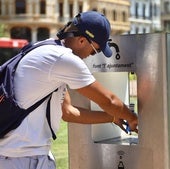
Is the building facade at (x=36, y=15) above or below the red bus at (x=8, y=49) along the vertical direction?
above

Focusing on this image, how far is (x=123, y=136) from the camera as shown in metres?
4.55

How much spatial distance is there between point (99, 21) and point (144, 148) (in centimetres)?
107

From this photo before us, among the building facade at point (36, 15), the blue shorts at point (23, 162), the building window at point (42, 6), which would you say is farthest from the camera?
the building window at point (42, 6)

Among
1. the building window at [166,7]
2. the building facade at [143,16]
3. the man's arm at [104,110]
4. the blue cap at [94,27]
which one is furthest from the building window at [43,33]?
the blue cap at [94,27]

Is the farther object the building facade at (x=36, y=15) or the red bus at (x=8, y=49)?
the building facade at (x=36, y=15)

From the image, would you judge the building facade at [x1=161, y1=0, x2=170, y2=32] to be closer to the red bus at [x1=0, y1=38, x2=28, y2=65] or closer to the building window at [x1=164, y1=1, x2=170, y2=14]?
the building window at [x1=164, y1=1, x2=170, y2=14]

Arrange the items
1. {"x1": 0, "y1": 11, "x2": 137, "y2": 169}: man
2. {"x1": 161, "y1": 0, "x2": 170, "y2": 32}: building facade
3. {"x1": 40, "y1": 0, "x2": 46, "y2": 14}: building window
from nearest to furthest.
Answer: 1. {"x1": 0, "y1": 11, "x2": 137, "y2": 169}: man
2. {"x1": 40, "y1": 0, "x2": 46, "y2": 14}: building window
3. {"x1": 161, "y1": 0, "x2": 170, "y2": 32}: building facade

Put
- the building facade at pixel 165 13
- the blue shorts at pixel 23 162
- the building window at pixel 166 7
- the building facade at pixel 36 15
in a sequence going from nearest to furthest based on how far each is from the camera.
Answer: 1. the blue shorts at pixel 23 162
2. the building facade at pixel 36 15
3. the building window at pixel 166 7
4. the building facade at pixel 165 13

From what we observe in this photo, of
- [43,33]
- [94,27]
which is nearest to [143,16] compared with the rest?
[43,33]

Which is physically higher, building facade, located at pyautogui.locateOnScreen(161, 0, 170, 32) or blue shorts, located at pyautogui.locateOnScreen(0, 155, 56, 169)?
building facade, located at pyautogui.locateOnScreen(161, 0, 170, 32)

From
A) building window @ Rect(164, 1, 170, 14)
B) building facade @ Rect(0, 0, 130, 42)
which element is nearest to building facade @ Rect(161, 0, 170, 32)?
building window @ Rect(164, 1, 170, 14)

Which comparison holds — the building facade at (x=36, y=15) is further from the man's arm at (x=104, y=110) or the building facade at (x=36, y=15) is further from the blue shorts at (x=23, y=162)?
the blue shorts at (x=23, y=162)

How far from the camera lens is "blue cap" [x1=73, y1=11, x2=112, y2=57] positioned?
130 inches

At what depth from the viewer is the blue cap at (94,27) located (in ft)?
10.8
